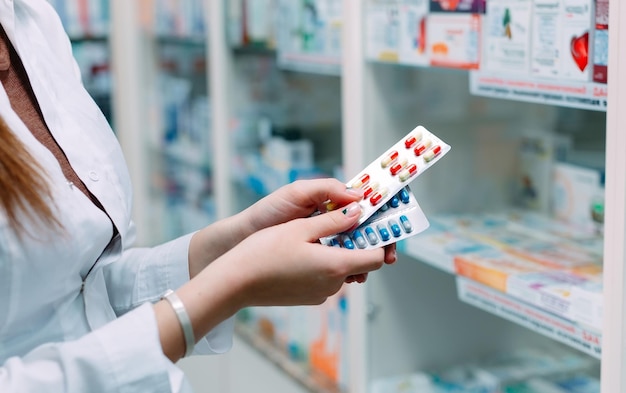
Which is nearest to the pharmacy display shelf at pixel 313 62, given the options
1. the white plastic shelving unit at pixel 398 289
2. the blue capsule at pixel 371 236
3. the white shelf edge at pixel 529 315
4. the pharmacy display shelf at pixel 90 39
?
the white plastic shelving unit at pixel 398 289

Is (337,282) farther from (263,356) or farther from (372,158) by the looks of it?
(263,356)

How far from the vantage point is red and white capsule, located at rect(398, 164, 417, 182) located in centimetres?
112

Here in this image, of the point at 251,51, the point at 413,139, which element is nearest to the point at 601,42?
the point at 413,139

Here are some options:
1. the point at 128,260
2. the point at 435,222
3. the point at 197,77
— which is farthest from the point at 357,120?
the point at 197,77

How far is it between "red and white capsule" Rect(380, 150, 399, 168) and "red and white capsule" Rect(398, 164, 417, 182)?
0.04 meters

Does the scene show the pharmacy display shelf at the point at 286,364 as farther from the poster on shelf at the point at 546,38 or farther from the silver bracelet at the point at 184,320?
the silver bracelet at the point at 184,320

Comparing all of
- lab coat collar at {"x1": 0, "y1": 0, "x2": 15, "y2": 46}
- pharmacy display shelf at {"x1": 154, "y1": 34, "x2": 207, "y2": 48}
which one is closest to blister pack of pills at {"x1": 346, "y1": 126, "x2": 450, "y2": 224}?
lab coat collar at {"x1": 0, "y1": 0, "x2": 15, "y2": 46}

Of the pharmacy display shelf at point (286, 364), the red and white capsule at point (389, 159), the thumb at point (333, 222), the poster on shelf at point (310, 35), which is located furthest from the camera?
the pharmacy display shelf at point (286, 364)

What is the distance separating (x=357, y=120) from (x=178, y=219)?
164cm

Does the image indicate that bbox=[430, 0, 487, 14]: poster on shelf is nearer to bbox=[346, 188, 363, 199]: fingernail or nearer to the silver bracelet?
bbox=[346, 188, 363, 199]: fingernail

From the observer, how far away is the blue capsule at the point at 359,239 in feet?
3.57

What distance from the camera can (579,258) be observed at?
162 centimetres

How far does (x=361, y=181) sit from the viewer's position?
116cm

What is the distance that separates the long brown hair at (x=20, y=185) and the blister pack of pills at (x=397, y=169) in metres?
0.39
